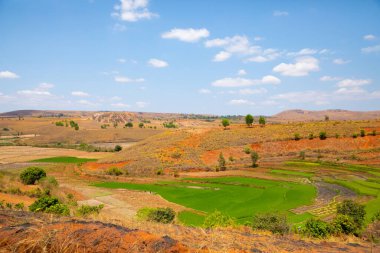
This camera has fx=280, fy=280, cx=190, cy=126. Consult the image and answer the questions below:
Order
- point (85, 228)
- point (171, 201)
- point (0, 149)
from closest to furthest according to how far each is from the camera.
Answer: point (85, 228)
point (171, 201)
point (0, 149)

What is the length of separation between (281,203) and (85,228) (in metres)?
37.5

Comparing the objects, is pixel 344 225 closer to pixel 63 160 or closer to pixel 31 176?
pixel 31 176

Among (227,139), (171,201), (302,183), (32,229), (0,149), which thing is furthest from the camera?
(0,149)

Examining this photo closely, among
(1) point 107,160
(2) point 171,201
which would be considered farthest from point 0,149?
(2) point 171,201

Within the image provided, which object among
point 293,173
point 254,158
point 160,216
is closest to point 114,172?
point 254,158

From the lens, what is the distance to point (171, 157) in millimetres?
78688

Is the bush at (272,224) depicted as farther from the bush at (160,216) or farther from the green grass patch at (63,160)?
the green grass patch at (63,160)

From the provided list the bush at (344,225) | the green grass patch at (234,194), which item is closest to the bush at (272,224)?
the bush at (344,225)

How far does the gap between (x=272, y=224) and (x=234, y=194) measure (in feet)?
79.0

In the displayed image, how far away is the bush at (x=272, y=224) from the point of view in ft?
78.7

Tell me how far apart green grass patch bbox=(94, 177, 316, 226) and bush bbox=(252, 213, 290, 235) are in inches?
406

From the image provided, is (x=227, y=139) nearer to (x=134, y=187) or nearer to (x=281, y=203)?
(x=134, y=187)

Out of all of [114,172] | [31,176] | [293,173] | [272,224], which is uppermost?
[272,224]

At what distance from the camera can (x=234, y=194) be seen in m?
48.4
